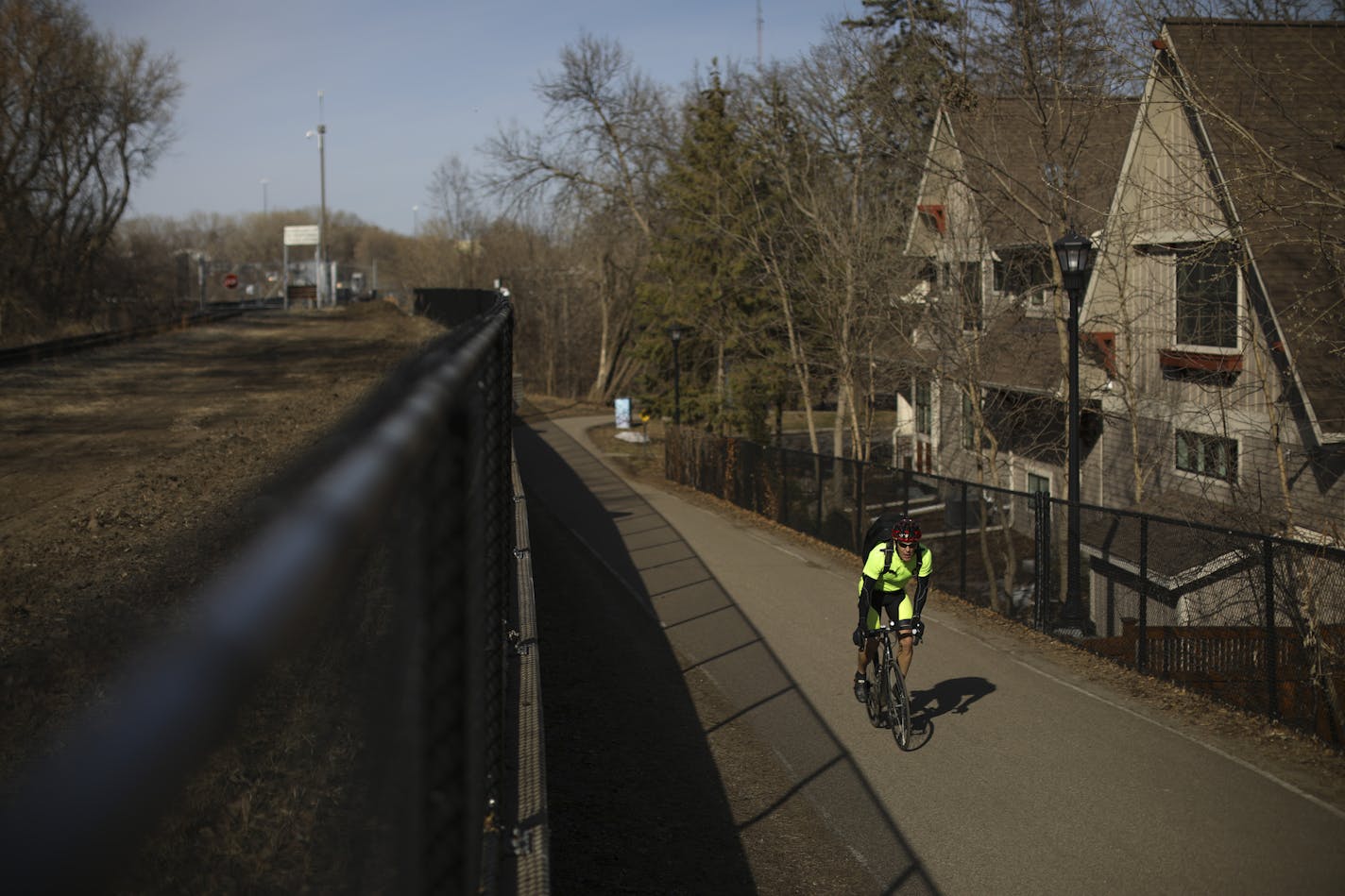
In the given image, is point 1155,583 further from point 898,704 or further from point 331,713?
point 331,713

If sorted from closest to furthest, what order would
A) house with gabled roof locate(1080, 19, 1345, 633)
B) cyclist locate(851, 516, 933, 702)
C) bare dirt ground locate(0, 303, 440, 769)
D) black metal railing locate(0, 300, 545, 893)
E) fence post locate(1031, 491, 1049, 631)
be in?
black metal railing locate(0, 300, 545, 893) < bare dirt ground locate(0, 303, 440, 769) < cyclist locate(851, 516, 933, 702) < house with gabled roof locate(1080, 19, 1345, 633) < fence post locate(1031, 491, 1049, 631)

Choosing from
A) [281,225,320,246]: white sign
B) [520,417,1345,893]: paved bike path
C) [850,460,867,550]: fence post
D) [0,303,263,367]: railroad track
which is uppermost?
[281,225,320,246]: white sign

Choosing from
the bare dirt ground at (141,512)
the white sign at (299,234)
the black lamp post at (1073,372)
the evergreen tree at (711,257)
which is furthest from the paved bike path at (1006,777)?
the white sign at (299,234)

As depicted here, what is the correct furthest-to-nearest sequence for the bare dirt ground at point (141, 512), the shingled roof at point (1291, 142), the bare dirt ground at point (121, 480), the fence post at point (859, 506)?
the fence post at point (859, 506) < the shingled roof at point (1291, 142) < the bare dirt ground at point (121, 480) < the bare dirt ground at point (141, 512)

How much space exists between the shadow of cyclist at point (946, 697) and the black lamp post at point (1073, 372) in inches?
105

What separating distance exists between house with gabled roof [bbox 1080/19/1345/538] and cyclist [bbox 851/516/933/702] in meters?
4.44

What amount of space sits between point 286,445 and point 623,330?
48909 mm

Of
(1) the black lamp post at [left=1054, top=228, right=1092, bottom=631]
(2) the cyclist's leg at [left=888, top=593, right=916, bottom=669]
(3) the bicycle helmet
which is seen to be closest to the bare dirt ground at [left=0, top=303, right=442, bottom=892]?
(3) the bicycle helmet

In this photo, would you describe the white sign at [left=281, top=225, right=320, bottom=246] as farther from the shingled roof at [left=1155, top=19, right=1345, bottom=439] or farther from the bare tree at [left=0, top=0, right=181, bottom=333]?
the shingled roof at [left=1155, top=19, right=1345, bottom=439]

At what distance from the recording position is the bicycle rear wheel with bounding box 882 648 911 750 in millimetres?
10711

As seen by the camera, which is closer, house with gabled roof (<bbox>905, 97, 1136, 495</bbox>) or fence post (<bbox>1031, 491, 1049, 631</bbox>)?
fence post (<bbox>1031, 491, 1049, 631</bbox>)

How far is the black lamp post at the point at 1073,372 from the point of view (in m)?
15.1

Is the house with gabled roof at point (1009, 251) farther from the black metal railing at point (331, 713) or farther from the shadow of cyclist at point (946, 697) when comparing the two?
the black metal railing at point (331, 713)

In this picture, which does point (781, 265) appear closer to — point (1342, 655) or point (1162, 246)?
point (1162, 246)
